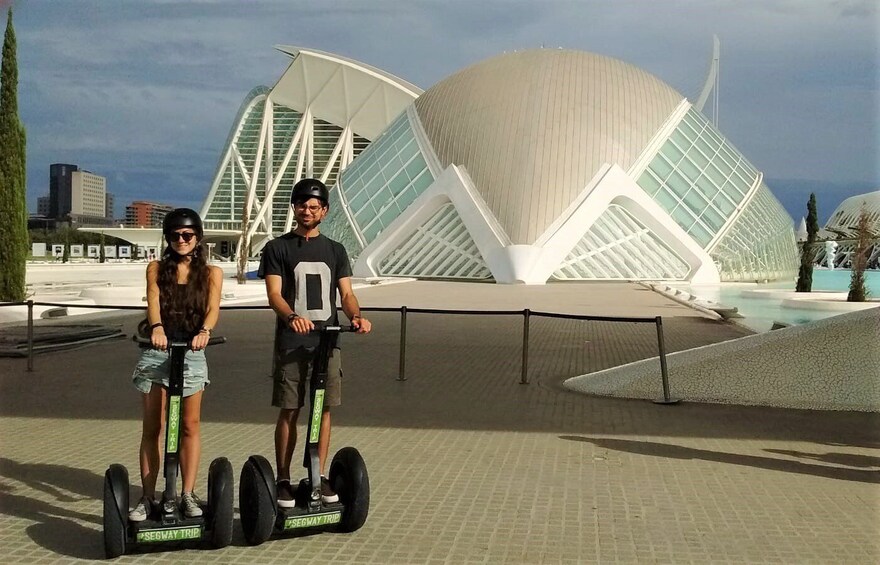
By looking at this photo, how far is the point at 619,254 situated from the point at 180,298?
3331cm

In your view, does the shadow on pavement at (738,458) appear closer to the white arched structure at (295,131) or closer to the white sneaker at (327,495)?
the white sneaker at (327,495)

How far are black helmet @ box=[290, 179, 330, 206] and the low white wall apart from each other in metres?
5.00

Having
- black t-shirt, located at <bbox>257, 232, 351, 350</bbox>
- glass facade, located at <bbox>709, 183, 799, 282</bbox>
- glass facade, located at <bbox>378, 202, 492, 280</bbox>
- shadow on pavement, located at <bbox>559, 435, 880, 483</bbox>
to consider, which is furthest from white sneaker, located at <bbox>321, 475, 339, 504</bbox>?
glass facade, located at <bbox>709, 183, 799, 282</bbox>

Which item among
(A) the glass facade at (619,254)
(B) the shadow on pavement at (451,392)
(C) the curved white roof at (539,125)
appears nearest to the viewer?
(B) the shadow on pavement at (451,392)

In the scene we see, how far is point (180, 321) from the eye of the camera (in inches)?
145

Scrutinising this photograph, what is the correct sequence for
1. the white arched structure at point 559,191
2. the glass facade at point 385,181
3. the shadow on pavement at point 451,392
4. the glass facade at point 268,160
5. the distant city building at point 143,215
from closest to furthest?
the shadow on pavement at point 451,392 < the white arched structure at point 559,191 < the glass facade at point 385,181 < the glass facade at point 268,160 < the distant city building at point 143,215

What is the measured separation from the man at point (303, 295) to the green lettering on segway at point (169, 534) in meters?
0.42

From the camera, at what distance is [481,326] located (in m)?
15.7

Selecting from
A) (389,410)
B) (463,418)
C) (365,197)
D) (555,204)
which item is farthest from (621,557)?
(365,197)

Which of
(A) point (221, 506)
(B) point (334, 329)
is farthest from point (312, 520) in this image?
(B) point (334, 329)

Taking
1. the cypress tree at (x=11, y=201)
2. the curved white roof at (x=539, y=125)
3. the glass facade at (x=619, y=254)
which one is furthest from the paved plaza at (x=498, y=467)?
the curved white roof at (x=539, y=125)

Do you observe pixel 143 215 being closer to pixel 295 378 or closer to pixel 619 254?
pixel 619 254

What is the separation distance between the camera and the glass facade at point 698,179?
36.4 meters

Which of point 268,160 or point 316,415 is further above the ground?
point 268,160
